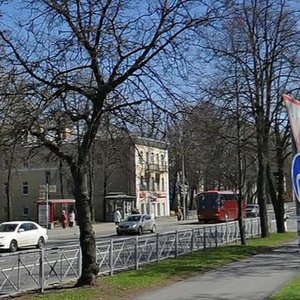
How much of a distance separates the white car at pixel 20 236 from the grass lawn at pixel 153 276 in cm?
1093

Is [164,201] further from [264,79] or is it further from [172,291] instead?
[172,291]

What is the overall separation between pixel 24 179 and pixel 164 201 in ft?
74.0

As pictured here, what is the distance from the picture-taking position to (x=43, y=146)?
16531mm

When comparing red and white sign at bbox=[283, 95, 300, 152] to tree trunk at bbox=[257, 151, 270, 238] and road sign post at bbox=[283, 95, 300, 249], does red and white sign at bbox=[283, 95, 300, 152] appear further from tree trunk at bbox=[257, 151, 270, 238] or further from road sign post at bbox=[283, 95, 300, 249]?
tree trunk at bbox=[257, 151, 270, 238]

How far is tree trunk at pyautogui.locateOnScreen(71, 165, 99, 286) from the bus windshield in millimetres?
49222

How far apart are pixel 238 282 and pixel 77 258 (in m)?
4.23

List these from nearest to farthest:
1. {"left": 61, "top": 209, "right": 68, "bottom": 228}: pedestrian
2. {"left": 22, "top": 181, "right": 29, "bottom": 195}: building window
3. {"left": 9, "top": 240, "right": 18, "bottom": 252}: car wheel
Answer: {"left": 9, "top": 240, "right": 18, "bottom": 252}: car wheel
{"left": 61, "top": 209, "right": 68, "bottom": 228}: pedestrian
{"left": 22, "top": 181, "right": 29, "bottom": 195}: building window

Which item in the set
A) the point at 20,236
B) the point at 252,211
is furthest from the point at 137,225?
the point at 252,211

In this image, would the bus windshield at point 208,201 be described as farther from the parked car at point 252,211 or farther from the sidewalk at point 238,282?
the sidewalk at point 238,282

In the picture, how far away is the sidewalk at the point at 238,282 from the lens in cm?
1436

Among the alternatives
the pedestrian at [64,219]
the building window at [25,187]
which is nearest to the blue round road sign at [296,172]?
the pedestrian at [64,219]

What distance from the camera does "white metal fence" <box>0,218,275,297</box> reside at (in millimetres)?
15305

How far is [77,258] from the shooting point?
17781 mm

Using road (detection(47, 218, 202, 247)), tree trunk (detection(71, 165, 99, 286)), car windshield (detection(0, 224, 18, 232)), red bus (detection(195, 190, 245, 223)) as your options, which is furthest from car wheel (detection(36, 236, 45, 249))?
red bus (detection(195, 190, 245, 223))
